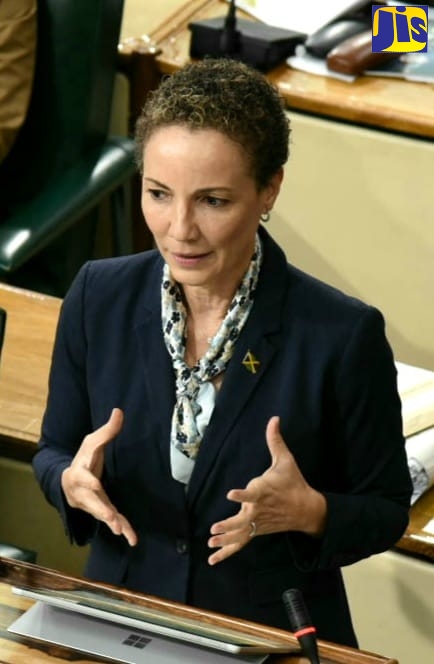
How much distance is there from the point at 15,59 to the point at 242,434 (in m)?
1.68

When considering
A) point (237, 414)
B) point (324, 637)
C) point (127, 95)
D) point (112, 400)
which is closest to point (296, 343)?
point (237, 414)

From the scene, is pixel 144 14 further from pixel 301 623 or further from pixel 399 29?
pixel 301 623

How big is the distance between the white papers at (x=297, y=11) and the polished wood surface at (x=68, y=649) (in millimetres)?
2240

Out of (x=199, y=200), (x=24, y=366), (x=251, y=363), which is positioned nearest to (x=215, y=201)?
(x=199, y=200)

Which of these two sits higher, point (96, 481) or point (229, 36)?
point (96, 481)

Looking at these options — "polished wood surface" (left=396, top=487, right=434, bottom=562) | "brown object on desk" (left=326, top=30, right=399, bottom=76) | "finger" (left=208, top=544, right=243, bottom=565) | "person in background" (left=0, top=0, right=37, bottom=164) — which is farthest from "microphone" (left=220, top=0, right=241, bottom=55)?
"finger" (left=208, top=544, right=243, bottom=565)

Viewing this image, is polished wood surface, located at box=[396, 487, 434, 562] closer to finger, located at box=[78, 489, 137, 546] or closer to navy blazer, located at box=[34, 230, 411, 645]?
navy blazer, located at box=[34, 230, 411, 645]

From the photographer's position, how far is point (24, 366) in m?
2.49

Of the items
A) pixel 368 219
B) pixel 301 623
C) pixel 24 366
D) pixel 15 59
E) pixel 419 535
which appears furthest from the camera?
→ pixel 368 219

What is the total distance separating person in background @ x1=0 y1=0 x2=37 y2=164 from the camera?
3.07m

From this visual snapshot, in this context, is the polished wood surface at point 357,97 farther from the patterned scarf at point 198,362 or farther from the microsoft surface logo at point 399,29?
the patterned scarf at point 198,362

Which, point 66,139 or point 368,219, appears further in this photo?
point 368,219

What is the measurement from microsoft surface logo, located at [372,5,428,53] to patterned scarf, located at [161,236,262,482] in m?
1.86

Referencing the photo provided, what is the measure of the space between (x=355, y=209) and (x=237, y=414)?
69.2 inches
